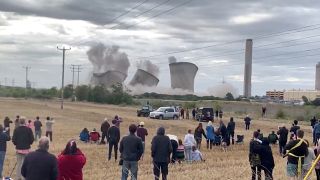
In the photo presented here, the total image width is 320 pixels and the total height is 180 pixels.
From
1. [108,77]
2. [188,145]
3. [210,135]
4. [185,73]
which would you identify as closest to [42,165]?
[188,145]

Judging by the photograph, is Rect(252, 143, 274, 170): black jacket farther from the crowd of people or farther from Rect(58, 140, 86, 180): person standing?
Rect(58, 140, 86, 180): person standing

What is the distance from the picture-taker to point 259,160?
12.3m

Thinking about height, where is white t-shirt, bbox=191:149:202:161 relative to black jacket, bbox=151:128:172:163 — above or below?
below

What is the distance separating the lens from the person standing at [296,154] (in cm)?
1200

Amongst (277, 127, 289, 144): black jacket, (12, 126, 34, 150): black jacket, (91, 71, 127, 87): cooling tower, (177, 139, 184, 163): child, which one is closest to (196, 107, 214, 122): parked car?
(277, 127, 289, 144): black jacket

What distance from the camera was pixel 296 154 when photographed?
12.0 meters

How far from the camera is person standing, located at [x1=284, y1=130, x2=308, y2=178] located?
12.0 metres

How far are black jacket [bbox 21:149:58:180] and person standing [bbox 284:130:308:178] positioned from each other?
5.87 metres

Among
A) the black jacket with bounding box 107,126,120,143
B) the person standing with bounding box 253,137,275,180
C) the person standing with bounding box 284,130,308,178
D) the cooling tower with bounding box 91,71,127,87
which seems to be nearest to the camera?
the person standing with bounding box 284,130,308,178

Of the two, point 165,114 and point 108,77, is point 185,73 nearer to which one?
point 108,77

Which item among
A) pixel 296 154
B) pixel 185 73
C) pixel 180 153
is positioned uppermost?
pixel 185 73

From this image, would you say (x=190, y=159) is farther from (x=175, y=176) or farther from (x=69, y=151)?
(x=69, y=151)

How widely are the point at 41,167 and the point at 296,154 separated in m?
6.19

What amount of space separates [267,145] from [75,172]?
487 centimetres
